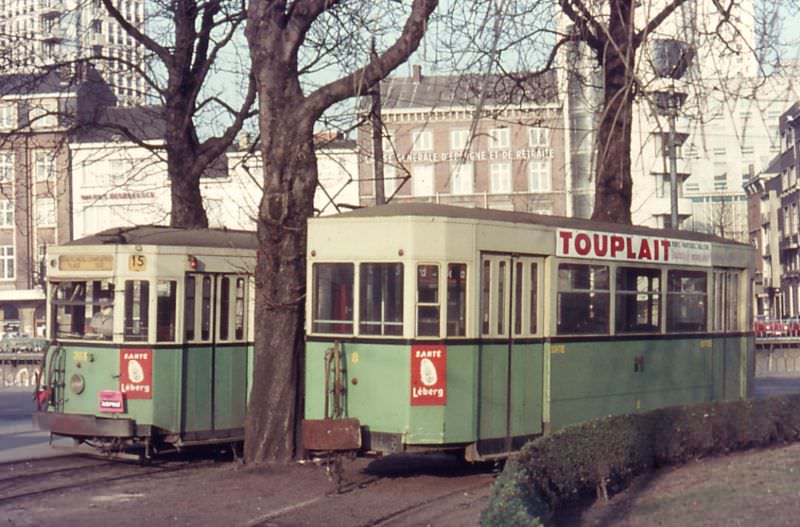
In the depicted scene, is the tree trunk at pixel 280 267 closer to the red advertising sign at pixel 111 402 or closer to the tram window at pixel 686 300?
the red advertising sign at pixel 111 402

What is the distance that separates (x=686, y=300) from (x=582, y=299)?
3.04 metres

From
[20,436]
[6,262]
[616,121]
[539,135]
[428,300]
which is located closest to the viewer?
[616,121]

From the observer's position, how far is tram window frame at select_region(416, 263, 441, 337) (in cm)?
1498

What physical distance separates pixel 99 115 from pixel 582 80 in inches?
342

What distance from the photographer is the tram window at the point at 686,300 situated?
18.9 metres

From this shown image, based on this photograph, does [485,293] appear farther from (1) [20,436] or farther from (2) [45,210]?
(2) [45,210]

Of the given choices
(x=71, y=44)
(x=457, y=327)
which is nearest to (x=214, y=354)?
(x=457, y=327)

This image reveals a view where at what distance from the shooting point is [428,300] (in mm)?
15023

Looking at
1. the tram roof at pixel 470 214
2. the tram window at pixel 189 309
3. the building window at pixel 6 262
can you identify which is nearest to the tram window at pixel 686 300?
the tram roof at pixel 470 214

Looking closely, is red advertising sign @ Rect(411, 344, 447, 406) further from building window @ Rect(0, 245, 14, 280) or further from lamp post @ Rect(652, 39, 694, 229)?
building window @ Rect(0, 245, 14, 280)

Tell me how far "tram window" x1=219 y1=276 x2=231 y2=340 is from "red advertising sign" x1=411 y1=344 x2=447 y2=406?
3877 mm

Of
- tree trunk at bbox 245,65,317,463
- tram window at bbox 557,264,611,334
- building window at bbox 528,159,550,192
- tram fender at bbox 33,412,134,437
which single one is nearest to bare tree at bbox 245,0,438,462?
tree trunk at bbox 245,65,317,463

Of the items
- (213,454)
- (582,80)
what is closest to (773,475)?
(213,454)

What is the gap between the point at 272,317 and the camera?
16922 mm
